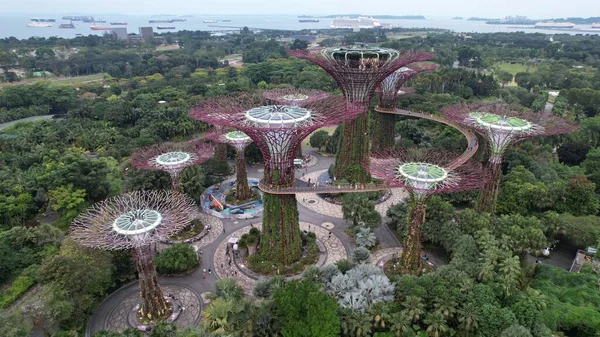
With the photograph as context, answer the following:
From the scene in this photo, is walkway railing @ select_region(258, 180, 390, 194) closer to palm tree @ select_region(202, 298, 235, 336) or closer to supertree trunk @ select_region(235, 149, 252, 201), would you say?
palm tree @ select_region(202, 298, 235, 336)

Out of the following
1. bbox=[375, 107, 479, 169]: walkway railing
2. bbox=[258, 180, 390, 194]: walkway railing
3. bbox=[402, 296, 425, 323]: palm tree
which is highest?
bbox=[375, 107, 479, 169]: walkway railing

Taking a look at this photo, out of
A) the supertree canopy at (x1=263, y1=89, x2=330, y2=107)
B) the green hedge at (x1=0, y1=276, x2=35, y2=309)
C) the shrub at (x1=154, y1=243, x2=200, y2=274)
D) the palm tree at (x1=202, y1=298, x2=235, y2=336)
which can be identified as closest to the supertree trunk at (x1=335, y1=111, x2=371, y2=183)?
the supertree canopy at (x1=263, y1=89, x2=330, y2=107)

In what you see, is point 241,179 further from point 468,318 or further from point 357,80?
point 468,318

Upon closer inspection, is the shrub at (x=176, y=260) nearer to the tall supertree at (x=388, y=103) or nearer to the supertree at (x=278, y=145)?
the supertree at (x=278, y=145)

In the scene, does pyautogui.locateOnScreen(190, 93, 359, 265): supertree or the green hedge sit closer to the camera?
the green hedge

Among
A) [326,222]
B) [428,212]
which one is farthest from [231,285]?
[428,212]

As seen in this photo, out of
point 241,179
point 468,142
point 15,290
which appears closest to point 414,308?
point 241,179
